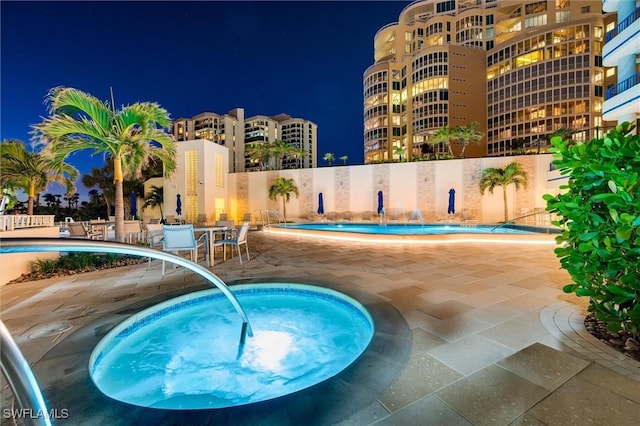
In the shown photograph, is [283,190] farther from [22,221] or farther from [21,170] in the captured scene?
[22,221]

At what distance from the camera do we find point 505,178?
15.0 meters

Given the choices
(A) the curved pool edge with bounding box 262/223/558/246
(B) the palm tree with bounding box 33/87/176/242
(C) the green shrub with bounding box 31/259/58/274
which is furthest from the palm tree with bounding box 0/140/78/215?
(A) the curved pool edge with bounding box 262/223/558/246

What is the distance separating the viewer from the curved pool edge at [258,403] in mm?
1477

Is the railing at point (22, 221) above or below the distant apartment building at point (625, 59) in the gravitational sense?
below

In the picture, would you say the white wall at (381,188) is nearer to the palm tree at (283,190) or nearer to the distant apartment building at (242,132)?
the palm tree at (283,190)

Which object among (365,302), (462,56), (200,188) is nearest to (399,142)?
(462,56)

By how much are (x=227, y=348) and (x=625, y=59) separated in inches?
757

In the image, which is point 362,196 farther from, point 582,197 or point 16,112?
point 16,112

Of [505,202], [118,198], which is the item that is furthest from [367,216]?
[118,198]

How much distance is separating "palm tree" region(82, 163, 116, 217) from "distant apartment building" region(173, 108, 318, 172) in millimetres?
27910

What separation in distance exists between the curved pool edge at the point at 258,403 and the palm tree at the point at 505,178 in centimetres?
1579

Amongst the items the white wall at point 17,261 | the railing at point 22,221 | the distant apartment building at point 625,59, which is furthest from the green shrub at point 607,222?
the distant apartment building at point 625,59

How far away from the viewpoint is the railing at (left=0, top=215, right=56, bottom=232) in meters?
5.02

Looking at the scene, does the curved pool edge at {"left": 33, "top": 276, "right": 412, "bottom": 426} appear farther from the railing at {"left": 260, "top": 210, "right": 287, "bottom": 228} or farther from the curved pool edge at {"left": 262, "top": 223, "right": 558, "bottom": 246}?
the railing at {"left": 260, "top": 210, "right": 287, "bottom": 228}
